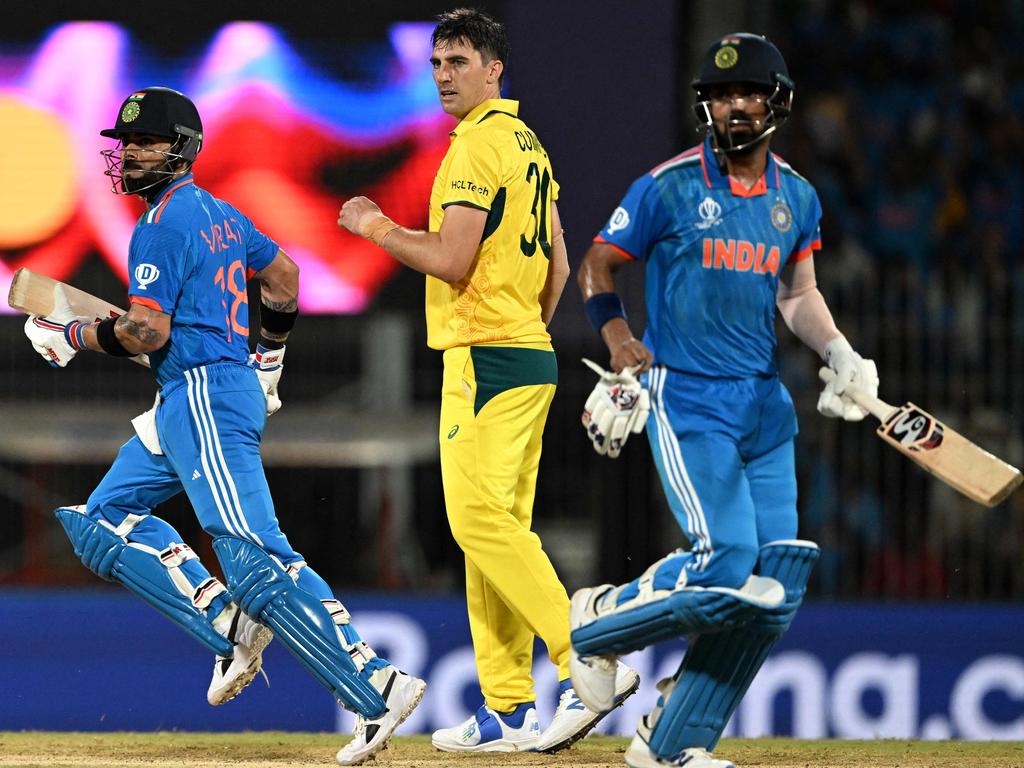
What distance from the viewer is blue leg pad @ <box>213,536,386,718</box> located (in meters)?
5.66

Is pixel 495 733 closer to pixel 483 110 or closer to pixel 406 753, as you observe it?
pixel 406 753

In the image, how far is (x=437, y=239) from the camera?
236 inches

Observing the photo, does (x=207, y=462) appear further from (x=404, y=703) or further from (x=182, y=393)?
(x=404, y=703)

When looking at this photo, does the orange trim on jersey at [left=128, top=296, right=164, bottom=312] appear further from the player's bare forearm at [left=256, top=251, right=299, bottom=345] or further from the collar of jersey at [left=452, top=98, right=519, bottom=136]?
the collar of jersey at [left=452, top=98, right=519, bottom=136]

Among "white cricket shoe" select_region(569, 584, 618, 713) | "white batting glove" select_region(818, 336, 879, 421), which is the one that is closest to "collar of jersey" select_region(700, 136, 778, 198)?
"white batting glove" select_region(818, 336, 879, 421)

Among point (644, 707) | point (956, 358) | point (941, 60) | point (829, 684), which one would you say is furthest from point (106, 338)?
point (941, 60)

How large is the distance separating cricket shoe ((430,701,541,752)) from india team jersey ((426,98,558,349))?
1.35 metres

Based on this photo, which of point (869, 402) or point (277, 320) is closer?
point (869, 402)

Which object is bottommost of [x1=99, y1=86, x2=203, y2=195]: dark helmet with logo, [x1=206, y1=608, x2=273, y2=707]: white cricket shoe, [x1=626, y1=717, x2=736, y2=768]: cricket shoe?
[x1=626, y1=717, x2=736, y2=768]: cricket shoe

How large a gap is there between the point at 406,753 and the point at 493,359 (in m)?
1.48

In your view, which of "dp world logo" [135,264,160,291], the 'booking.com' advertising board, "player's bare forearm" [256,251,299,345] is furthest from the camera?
the 'booking.com' advertising board

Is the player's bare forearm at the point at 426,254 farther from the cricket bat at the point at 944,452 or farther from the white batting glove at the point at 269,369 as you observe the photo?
the cricket bat at the point at 944,452

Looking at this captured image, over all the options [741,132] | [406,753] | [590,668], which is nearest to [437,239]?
[741,132]

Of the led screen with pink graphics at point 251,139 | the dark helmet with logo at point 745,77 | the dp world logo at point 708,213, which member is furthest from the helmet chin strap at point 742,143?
the led screen with pink graphics at point 251,139
